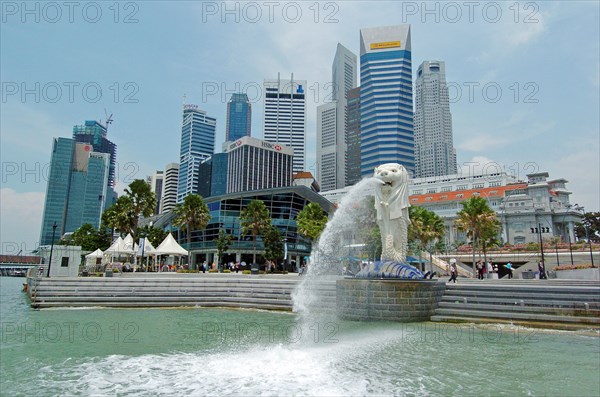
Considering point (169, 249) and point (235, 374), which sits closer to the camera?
point (235, 374)

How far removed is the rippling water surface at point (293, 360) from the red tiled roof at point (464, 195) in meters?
85.3

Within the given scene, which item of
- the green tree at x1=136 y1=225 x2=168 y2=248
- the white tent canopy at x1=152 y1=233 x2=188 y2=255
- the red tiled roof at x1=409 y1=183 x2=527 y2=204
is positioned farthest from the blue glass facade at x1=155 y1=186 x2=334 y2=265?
the red tiled roof at x1=409 y1=183 x2=527 y2=204

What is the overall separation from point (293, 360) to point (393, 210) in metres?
12.3

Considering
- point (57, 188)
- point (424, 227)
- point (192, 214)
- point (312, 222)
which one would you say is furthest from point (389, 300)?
point (57, 188)

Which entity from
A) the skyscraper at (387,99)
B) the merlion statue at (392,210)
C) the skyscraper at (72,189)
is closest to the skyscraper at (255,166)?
the skyscraper at (387,99)

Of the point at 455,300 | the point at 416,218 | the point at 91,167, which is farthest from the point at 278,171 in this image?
the point at 455,300

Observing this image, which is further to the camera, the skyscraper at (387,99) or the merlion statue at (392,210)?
the skyscraper at (387,99)

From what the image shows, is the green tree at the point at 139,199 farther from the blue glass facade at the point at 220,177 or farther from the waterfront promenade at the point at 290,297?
the blue glass facade at the point at 220,177

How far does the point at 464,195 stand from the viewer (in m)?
96.9

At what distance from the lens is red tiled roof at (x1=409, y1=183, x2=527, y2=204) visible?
91.2 meters

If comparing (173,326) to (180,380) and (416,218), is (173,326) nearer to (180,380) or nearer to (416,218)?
(180,380)

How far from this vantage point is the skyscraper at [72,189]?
6644 inches

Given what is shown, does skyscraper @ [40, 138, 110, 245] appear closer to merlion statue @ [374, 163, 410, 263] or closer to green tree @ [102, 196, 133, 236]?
green tree @ [102, 196, 133, 236]

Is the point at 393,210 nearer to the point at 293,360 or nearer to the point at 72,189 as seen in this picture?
the point at 293,360
